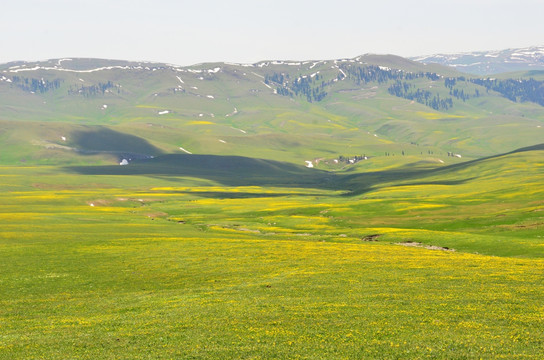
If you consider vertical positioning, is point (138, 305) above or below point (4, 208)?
above

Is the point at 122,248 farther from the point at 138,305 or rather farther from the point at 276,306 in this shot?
the point at 276,306

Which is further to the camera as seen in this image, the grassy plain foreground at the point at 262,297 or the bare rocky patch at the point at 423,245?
the bare rocky patch at the point at 423,245

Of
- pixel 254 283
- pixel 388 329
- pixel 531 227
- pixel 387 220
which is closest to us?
pixel 388 329

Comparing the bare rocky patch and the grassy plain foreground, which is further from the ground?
the grassy plain foreground

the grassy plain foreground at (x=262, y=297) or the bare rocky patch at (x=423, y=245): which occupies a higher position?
the grassy plain foreground at (x=262, y=297)

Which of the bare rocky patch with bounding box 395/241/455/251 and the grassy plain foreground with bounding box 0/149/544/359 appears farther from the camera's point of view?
the bare rocky patch with bounding box 395/241/455/251

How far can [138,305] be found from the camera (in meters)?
43.9

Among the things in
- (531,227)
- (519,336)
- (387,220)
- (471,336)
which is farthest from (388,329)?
(387,220)

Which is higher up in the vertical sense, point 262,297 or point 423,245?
point 262,297

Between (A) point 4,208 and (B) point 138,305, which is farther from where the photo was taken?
(A) point 4,208

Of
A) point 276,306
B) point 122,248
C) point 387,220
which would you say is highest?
point 276,306

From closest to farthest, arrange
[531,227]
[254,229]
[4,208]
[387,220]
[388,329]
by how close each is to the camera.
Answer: [388,329] < [531,227] < [254,229] < [387,220] < [4,208]

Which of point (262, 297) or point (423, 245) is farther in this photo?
point (423, 245)

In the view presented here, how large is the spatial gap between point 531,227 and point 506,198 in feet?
166
